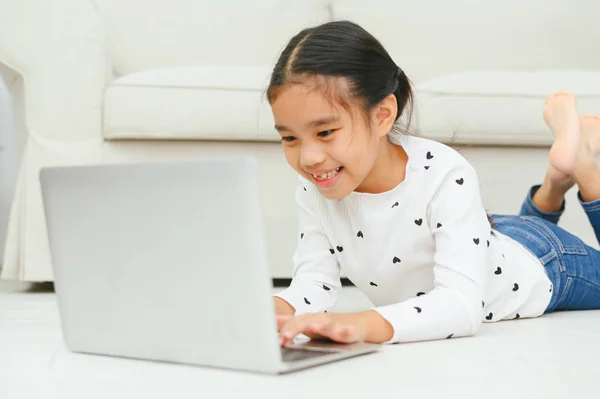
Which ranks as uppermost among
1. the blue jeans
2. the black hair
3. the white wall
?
the black hair

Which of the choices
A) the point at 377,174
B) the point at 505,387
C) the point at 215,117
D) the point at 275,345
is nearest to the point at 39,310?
the point at 215,117

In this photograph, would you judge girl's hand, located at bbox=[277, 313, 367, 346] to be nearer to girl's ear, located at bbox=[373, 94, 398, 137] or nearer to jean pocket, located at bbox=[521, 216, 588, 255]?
girl's ear, located at bbox=[373, 94, 398, 137]

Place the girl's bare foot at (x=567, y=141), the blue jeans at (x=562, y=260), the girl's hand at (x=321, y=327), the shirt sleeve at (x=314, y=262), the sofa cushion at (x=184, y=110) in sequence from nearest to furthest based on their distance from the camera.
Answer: the girl's hand at (x=321, y=327)
the shirt sleeve at (x=314, y=262)
the blue jeans at (x=562, y=260)
the girl's bare foot at (x=567, y=141)
the sofa cushion at (x=184, y=110)

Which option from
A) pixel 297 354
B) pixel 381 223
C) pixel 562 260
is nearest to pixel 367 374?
pixel 297 354

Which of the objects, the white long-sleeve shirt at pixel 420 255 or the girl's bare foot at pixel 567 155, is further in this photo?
the girl's bare foot at pixel 567 155

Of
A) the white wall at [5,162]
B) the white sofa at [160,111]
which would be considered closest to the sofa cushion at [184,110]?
the white sofa at [160,111]

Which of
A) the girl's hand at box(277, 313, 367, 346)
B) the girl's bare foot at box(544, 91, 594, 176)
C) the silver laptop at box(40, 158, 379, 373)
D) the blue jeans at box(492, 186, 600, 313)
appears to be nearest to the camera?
the silver laptop at box(40, 158, 379, 373)

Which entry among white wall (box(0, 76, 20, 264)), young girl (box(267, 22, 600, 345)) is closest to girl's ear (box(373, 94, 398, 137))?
young girl (box(267, 22, 600, 345))

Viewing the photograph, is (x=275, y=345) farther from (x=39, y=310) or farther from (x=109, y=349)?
(x=39, y=310)

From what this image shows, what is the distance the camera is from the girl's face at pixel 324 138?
3.31 feet

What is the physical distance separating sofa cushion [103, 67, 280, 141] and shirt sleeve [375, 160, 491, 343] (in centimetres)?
68

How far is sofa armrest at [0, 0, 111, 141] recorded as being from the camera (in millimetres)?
1764

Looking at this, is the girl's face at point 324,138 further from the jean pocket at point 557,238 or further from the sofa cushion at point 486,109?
the sofa cushion at point 486,109

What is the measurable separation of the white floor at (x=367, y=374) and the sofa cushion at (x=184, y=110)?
682 mm
